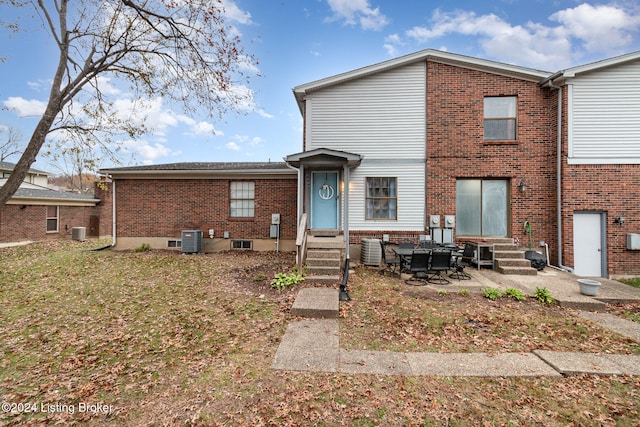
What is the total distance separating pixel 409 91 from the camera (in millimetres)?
9859

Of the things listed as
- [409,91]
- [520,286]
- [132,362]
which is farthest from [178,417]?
[409,91]

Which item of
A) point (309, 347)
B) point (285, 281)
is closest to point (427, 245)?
point (285, 281)

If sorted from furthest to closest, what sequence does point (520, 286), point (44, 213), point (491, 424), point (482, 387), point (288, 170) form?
1. point (44, 213)
2. point (288, 170)
3. point (520, 286)
4. point (482, 387)
5. point (491, 424)

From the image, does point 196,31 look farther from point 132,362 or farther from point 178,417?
point 178,417

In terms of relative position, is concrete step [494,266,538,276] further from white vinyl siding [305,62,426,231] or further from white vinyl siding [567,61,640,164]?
white vinyl siding [567,61,640,164]

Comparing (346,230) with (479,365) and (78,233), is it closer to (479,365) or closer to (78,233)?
(479,365)

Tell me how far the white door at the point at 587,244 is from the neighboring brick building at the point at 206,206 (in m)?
10.5

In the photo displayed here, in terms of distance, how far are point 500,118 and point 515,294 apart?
21.9 ft

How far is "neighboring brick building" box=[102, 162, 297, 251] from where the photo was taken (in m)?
11.9

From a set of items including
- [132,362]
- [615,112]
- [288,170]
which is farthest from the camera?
[288,170]

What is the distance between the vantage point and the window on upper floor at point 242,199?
12.1 meters

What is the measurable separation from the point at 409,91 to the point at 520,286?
7.43m

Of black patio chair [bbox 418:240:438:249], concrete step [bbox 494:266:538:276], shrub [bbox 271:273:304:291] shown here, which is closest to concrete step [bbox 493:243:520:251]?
concrete step [bbox 494:266:538:276]

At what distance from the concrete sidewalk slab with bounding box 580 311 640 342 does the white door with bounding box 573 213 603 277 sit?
457 centimetres
